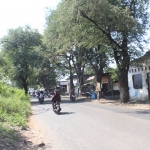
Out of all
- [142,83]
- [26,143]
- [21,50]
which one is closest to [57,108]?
[26,143]

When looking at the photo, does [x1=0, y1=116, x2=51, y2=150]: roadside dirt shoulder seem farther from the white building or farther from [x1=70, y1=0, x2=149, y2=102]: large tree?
the white building

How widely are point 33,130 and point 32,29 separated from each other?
31.2 metres

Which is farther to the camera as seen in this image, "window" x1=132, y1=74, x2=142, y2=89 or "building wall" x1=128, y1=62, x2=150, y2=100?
"window" x1=132, y1=74, x2=142, y2=89

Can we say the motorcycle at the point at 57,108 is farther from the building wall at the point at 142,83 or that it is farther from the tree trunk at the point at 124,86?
the building wall at the point at 142,83

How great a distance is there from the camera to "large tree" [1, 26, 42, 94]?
120 feet

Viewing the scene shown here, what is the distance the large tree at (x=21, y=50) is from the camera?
36594 mm

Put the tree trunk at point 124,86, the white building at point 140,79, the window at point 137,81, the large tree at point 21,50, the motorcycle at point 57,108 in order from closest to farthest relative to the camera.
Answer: the motorcycle at point 57,108 → the tree trunk at point 124,86 → the white building at point 140,79 → the window at point 137,81 → the large tree at point 21,50

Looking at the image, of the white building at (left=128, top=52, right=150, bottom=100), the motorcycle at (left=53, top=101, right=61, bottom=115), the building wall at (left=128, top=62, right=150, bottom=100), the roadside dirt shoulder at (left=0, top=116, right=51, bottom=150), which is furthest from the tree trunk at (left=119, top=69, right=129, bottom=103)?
the roadside dirt shoulder at (left=0, top=116, right=51, bottom=150)

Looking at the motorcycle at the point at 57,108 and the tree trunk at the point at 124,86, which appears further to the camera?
the tree trunk at the point at 124,86

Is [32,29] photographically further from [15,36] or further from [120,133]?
[120,133]

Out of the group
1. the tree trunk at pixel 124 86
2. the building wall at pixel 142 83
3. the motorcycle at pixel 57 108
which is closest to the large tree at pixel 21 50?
the building wall at pixel 142 83

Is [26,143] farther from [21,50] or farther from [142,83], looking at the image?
[21,50]

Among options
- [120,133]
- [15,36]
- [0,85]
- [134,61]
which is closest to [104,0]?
[134,61]

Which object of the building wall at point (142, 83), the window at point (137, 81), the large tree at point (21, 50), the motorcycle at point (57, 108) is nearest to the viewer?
the motorcycle at point (57, 108)
